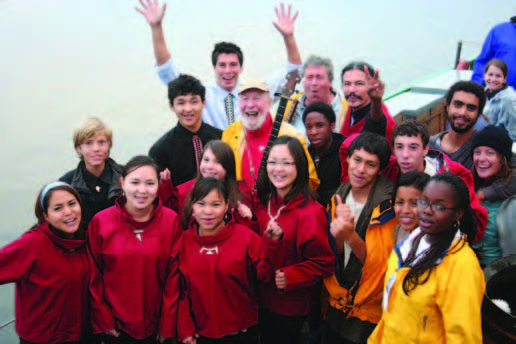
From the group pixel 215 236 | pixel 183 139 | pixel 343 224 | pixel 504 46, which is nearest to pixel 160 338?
pixel 215 236

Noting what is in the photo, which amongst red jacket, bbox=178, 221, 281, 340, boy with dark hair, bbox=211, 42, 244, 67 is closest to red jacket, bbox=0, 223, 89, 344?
red jacket, bbox=178, 221, 281, 340

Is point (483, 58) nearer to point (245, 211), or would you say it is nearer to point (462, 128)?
point (462, 128)

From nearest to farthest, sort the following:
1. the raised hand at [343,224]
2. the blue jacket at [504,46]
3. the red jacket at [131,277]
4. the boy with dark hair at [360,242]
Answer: the raised hand at [343,224], the boy with dark hair at [360,242], the red jacket at [131,277], the blue jacket at [504,46]

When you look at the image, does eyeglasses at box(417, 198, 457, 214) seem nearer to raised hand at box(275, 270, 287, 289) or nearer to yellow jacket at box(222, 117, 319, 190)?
raised hand at box(275, 270, 287, 289)

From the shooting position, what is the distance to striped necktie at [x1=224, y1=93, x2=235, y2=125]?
342 centimetres

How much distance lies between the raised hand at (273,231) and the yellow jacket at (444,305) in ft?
1.74

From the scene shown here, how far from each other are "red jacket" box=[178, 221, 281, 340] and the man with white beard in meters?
0.60

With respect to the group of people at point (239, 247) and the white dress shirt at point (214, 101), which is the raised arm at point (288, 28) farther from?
the group of people at point (239, 247)

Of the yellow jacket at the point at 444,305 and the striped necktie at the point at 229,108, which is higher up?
the striped necktie at the point at 229,108

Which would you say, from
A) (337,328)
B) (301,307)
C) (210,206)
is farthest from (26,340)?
(337,328)

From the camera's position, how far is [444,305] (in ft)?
5.15

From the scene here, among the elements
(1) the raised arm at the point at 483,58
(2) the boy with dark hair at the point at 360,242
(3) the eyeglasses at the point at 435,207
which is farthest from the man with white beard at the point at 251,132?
(1) the raised arm at the point at 483,58

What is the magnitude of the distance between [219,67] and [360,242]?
188 centimetres

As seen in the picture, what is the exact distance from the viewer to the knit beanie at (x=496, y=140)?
240 centimetres
